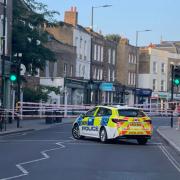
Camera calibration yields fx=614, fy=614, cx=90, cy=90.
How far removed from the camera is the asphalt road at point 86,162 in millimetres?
14344

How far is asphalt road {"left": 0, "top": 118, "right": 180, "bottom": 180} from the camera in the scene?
14.3 meters

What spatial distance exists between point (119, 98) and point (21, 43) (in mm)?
39200

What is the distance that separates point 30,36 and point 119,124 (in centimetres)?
2330

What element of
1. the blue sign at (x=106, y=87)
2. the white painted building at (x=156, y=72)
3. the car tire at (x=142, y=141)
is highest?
the white painted building at (x=156, y=72)

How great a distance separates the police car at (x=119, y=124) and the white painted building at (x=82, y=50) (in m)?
42.7

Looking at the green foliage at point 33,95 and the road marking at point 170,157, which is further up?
the green foliage at point 33,95

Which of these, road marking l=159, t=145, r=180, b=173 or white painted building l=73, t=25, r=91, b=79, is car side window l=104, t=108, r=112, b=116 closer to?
road marking l=159, t=145, r=180, b=173

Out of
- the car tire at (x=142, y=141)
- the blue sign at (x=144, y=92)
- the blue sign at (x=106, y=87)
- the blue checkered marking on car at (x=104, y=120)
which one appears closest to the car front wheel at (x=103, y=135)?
the blue checkered marking on car at (x=104, y=120)

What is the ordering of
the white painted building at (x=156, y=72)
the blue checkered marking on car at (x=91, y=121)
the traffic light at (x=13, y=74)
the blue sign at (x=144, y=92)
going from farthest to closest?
the white painted building at (x=156, y=72)
the blue sign at (x=144, y=92)
the traffic light at (x=13, y=74)
the blue checkered marking on car at (x=91, y=121)

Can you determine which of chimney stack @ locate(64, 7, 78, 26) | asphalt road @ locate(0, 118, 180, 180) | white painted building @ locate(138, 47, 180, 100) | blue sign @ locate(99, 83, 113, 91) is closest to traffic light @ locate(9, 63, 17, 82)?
asphalt road @ locate(0, 118, 180, 180)

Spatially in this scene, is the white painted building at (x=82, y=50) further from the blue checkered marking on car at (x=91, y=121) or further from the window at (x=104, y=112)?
the window at (x=104, y=112)

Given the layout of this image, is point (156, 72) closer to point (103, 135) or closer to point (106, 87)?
point (106, 87)

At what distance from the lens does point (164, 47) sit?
109125 millimetres

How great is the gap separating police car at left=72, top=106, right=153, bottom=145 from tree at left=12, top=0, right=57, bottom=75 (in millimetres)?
20385
